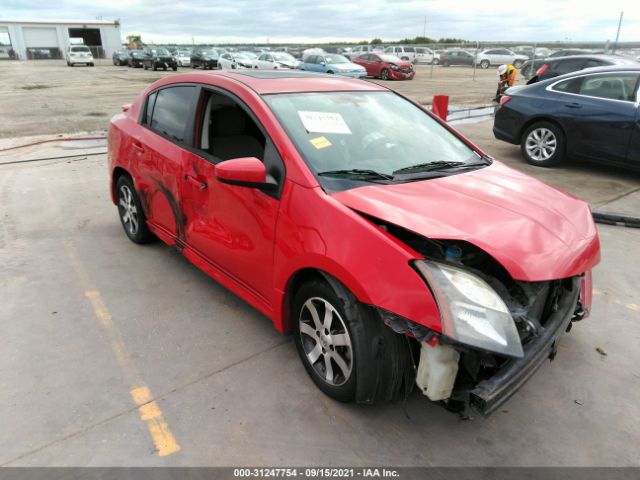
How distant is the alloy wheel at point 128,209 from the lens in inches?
180

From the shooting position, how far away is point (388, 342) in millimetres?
2299

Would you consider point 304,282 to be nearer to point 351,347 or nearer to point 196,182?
point 351,347

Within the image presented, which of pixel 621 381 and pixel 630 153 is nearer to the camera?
pixel 621 381

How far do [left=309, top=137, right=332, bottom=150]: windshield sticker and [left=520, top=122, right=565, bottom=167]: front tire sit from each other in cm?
570

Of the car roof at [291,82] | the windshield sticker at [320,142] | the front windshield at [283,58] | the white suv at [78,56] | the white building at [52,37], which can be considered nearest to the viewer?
the windshield sticker at [320,142]

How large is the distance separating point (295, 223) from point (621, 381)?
7.17 ft

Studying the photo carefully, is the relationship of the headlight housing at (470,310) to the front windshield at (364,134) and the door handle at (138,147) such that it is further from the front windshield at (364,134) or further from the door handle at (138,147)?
the door handle at (138,147)

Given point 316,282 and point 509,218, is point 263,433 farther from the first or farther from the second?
point 509,218

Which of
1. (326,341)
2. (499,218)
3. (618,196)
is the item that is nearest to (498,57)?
(618,196)

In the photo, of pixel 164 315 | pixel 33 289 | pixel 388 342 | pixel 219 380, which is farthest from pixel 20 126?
pixel 388 342

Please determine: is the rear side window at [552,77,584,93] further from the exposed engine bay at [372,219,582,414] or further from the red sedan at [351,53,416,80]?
the red sedan at [351,53,416,80]

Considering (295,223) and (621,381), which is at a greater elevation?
(295,223)

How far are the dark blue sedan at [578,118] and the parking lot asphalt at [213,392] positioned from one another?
306cm

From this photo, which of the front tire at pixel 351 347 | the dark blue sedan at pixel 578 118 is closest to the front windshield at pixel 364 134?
the front tire at pixel 351 347
